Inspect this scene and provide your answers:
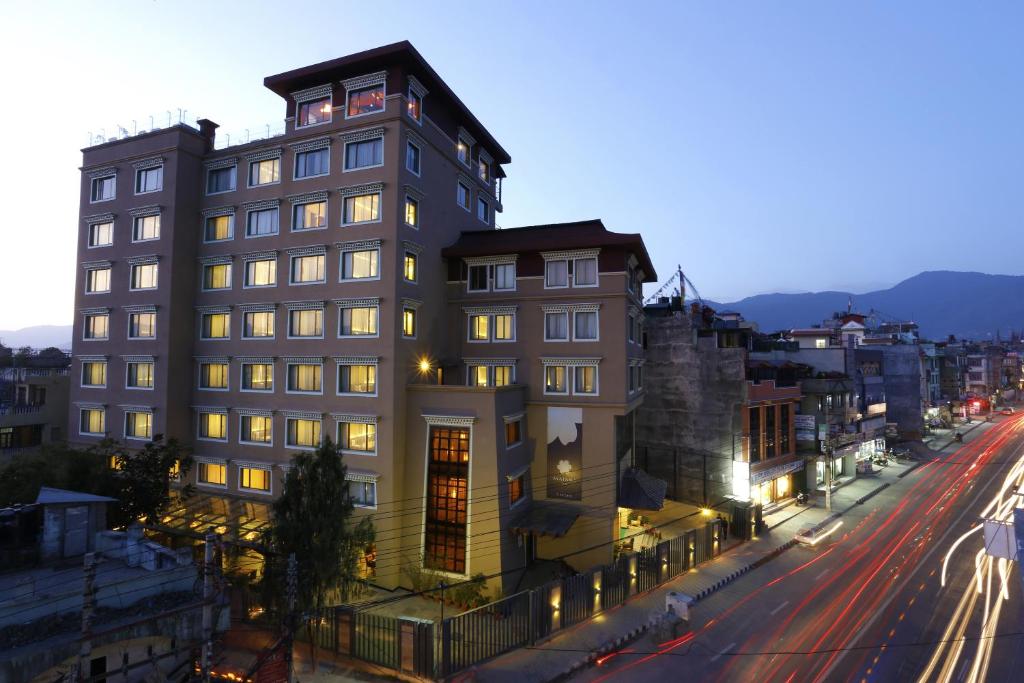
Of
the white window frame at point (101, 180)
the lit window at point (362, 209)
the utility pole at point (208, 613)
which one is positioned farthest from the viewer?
the white window frame at point (101, 180)

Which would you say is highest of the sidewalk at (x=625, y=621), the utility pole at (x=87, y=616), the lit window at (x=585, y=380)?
the lit window at (x=585, y=380)

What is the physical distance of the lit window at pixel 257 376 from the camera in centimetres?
3120

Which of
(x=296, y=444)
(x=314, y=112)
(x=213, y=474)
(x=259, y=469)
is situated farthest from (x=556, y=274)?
(x=213, y=474)

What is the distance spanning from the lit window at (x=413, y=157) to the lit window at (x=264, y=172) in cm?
902

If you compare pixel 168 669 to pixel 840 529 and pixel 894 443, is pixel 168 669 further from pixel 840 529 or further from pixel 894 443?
pixel 894 443

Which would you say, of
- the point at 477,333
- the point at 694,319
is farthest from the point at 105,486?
the point at 694,319

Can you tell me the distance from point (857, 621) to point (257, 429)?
33458mm

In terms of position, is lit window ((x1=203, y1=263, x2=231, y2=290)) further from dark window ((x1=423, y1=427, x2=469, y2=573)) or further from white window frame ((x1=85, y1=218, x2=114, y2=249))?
dark window ((x1=423, y1=427, x2=469, y2=573))

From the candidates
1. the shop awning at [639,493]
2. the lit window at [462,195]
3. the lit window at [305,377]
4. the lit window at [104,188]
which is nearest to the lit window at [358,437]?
the lit window at [305,377]

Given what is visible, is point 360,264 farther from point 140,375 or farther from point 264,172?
point 140,375

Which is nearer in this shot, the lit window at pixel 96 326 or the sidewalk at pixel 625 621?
the sidewalk at pixel 625 621

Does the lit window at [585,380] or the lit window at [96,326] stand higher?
the lit window at [96,326]

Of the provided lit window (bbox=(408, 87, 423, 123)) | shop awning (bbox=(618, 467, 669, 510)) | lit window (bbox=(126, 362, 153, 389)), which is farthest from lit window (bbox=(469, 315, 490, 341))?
lit window (bbox=(126, 362, 153, 389))

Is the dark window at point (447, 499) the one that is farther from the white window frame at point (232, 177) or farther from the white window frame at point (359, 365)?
the white window frame at point (232, 177)
